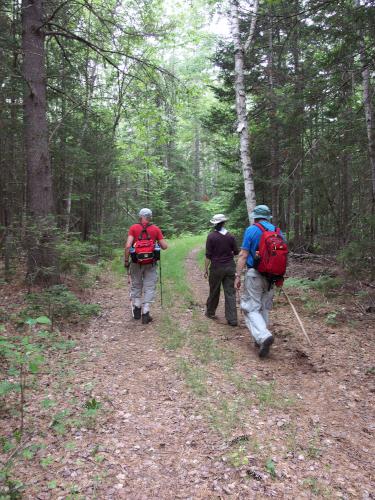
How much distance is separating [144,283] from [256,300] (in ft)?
8.80

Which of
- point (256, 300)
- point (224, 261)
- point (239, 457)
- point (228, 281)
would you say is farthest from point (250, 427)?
point (224, 261)

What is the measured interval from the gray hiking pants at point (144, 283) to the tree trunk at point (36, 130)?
1.70 m

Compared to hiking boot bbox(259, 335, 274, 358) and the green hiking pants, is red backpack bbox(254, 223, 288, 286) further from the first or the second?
the green hiking pants

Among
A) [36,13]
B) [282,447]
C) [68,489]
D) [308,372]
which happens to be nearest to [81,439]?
[68,489]

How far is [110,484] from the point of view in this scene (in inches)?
120

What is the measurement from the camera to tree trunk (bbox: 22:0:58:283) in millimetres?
7562

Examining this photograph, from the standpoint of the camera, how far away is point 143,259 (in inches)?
291

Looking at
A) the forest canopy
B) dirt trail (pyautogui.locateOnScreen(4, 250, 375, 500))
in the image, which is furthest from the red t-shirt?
dirt trail (pyautogui.locateOnScreen(4, 250, 375, 500))

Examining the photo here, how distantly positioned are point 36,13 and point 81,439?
8.45 metres

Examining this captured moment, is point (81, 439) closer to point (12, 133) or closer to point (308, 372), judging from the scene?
point (308, 372)

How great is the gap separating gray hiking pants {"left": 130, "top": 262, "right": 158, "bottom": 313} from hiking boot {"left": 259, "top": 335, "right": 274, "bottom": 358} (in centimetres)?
277

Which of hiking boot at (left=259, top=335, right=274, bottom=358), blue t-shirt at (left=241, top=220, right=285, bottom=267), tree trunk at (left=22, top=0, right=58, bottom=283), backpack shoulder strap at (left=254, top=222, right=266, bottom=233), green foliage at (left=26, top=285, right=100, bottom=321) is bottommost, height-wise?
hiking boot at (left=259, top=335, right=274, bottom=358)

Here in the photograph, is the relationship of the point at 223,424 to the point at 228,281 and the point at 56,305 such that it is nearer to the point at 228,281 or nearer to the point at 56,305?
the point at 228,281

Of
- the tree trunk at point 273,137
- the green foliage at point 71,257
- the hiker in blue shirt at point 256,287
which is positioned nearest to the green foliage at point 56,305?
the green foliage at point 71,257
